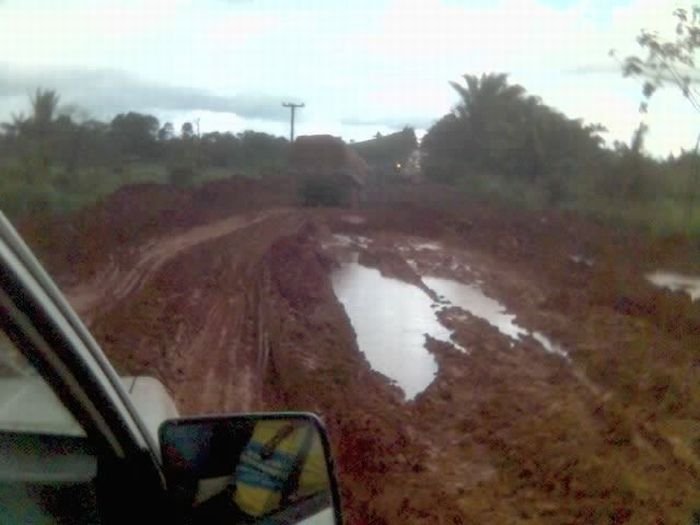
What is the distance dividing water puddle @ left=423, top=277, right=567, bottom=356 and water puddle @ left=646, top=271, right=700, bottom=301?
271 cm

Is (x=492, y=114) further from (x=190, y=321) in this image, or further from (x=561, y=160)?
(x=190, y=321)

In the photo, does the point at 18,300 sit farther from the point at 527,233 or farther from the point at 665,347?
the point at 527,233

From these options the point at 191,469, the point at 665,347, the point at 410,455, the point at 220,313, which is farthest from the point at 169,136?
the point at 191,469

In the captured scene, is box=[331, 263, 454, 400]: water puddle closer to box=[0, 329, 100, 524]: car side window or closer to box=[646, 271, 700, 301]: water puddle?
box=[646, 271, 700, 301]: water puddle

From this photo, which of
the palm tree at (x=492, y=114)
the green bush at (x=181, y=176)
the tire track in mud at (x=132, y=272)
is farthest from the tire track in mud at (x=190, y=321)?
the palm tree at (x=492, y=114)

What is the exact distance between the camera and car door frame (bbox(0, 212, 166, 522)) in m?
1.66

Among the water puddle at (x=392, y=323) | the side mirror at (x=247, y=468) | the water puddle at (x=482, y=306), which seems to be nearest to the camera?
the side mirror at (x=247, y=468)

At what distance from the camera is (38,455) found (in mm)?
2137

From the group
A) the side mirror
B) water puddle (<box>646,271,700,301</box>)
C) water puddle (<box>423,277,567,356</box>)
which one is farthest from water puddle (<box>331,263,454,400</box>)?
the side mirror

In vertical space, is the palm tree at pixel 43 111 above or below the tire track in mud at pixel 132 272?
above

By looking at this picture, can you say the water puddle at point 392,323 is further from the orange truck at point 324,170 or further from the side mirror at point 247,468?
the orange truck at point 324,170

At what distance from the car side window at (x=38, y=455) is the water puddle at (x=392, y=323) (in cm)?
769

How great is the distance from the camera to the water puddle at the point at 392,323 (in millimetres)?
11070

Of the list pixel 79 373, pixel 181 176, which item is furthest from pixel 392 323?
pixel 181 176
